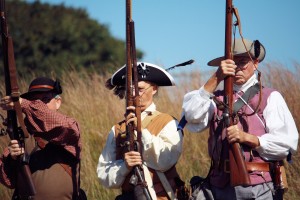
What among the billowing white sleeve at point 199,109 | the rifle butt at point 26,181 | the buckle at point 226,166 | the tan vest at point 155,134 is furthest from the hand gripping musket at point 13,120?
the buckle at point 226,166

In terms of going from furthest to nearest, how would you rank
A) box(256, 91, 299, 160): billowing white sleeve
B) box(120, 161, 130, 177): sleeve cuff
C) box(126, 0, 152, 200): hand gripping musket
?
1. box(120, 161, 130, 177): sleeve cuff
2. box(126, 0, 152, 200): hand gripping musket
3. box(256, 91, 299, 160): billowing white sleeve

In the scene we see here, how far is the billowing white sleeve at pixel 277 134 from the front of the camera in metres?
5.38

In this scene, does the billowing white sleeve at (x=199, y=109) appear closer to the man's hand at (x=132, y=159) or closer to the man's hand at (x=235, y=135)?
the man's hand at (x=235, y=135)

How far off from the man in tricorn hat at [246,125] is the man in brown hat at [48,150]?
3.56 feet

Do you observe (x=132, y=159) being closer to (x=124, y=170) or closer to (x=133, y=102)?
(x=124, y=170)

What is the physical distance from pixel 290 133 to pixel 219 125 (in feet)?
1.74

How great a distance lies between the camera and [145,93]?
19.5 feet

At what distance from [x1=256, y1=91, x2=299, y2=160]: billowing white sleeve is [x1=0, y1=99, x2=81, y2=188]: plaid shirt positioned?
1.60 meters

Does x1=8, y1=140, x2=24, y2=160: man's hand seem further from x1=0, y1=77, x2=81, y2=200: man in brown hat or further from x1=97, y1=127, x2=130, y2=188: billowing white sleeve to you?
x1=97, y1=127, x2=130, y2=188: billowing white sleeve

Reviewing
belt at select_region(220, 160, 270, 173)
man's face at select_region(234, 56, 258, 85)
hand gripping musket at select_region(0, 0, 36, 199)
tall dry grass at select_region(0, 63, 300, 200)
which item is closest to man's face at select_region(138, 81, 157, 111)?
man's face at select_region(234, 56, 258, 85)

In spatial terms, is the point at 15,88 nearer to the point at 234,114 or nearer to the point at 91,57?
the point at 234,114

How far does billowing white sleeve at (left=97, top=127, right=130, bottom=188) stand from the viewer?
5715mm

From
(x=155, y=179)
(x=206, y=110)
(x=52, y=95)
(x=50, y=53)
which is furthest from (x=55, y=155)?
(x=50, y=53)

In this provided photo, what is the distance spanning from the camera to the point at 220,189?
553 centimetres
